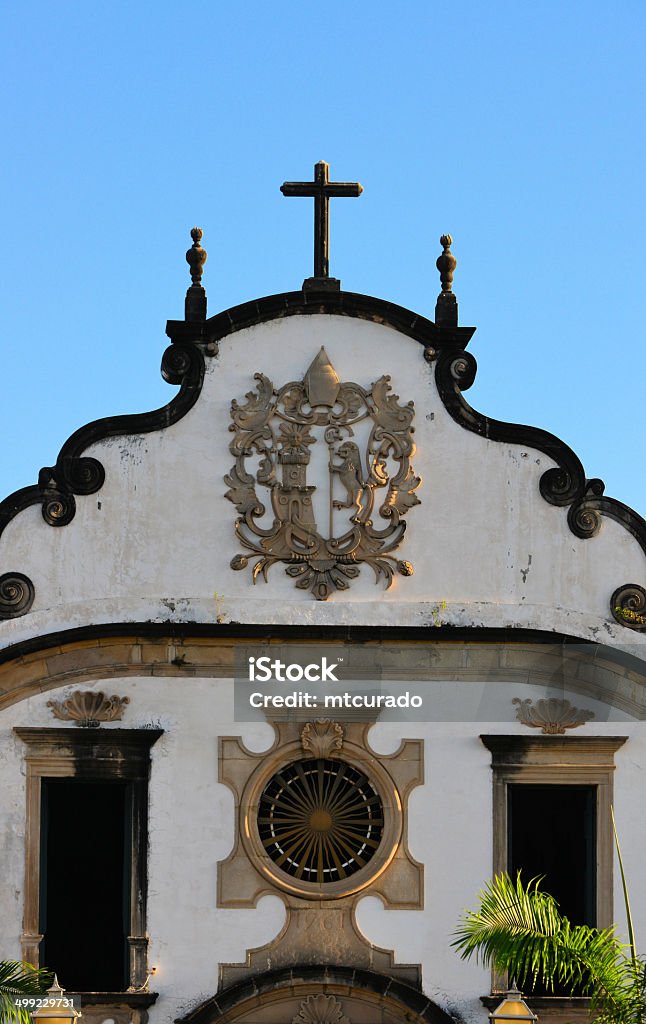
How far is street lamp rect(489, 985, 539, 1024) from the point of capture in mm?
16344

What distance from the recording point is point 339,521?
19.0m

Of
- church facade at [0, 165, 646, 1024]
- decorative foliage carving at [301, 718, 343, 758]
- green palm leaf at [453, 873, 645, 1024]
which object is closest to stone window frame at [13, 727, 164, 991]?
church facade at [0, 165, 646, 1024]

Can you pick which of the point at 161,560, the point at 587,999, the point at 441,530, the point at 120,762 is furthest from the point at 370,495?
the point at 587,999

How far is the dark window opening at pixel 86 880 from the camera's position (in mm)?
18406

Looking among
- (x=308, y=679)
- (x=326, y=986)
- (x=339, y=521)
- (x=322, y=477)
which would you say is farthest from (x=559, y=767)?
(x=322, y=477)

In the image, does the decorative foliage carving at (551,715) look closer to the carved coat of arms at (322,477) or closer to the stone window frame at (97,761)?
the carved coat of arms at (322,477)

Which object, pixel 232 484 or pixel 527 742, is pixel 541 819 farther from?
pixel 232 484

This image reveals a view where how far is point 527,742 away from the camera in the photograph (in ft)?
61.3

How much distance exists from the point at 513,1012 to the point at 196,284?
6906mm

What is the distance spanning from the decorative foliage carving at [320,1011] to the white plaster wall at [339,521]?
3153 mm

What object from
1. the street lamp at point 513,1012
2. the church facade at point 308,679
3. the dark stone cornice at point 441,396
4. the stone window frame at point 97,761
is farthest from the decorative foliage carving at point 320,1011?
the dark stone cornice at point 441,396

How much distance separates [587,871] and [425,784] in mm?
1574

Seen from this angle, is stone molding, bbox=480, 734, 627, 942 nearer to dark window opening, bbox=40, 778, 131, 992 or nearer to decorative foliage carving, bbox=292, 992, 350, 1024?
decorative foliage carving, bbox=292, 992, 350, 1024

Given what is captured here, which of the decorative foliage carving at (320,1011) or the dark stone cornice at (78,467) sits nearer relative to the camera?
the decorative foliage carving at (320,1011)
